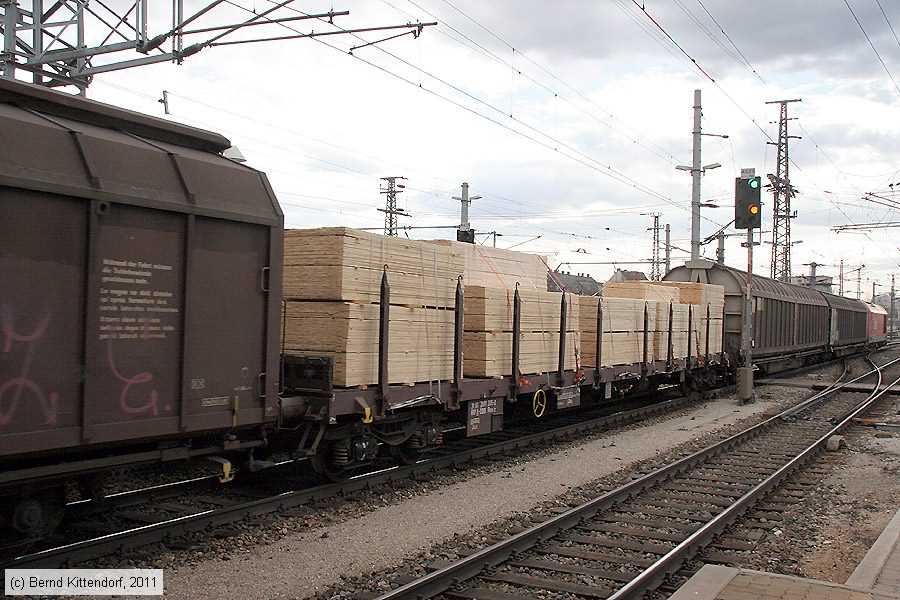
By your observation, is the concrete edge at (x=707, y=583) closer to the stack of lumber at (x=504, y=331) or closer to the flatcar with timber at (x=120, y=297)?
the flatcar with timber at (x=120, y=297)

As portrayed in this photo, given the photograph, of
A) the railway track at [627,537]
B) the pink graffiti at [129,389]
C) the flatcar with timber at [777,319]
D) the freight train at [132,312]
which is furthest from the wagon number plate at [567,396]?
the flatcar with timber at [777,319]

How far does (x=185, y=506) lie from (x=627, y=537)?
14.8 ft

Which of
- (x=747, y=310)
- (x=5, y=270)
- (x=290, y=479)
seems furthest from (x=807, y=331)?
(x=5, y=270)

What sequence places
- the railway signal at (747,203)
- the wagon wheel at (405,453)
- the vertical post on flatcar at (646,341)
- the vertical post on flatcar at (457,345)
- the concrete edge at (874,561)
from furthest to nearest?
the railway signal at (747,203) → the vertical post on flatcar at (646,341) → the wagon wheel at (405,453) → the vertical post on flatcar at (457,345) → the concrete edge at (874,561)

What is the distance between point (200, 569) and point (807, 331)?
2812cm

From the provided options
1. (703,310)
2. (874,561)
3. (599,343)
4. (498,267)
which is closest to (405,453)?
(498,267)

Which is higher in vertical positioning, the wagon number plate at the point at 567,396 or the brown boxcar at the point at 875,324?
the brown boxcar at the point at 875,324

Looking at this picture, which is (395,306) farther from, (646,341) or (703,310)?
(703,310)

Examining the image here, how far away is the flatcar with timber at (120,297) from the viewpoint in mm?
4918

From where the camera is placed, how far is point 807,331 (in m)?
29.1

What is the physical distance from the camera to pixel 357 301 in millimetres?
7973

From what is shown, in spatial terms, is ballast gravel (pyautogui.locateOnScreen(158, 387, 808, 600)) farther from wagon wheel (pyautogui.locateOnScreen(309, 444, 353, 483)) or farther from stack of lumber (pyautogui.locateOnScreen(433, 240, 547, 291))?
stack of lumber (pyautogui.locateOnScreen(433, 240, 547, 291))

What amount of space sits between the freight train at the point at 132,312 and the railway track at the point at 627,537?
222 centimetres

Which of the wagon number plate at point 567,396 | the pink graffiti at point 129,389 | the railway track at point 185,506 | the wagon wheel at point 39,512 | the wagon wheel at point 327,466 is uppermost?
the pink graffiti at point 129,389
